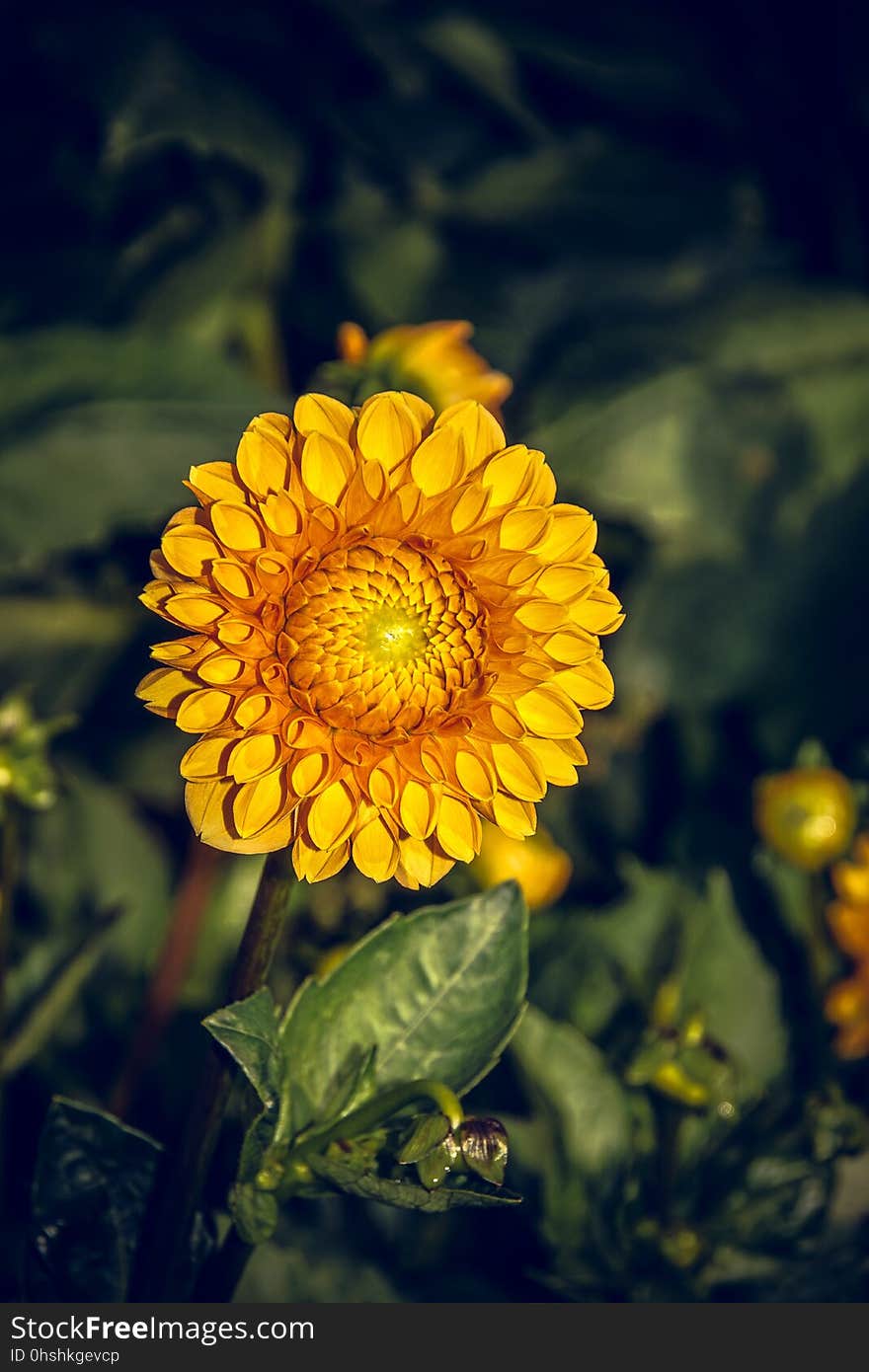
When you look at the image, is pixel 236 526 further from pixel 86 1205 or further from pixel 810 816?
pixel 810 816

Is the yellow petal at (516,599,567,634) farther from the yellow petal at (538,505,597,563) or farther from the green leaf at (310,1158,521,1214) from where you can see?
the green leaf at (310,1158,521,1214)

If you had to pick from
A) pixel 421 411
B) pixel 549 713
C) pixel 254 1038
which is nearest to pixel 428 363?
pixel 421 411

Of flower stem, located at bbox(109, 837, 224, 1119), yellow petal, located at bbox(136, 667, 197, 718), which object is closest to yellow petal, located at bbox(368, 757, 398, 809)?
yellow petal, located at bbox(136, 667, 197, 718)

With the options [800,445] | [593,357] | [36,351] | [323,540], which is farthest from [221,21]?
[323,540]

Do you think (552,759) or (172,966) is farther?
(172,966)

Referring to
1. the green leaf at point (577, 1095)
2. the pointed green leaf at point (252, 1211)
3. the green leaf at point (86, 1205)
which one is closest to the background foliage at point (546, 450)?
the green leaf at point (577, 1095)

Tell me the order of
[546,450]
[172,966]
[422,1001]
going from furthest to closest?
[546,450], [172,966], [422,1001]
